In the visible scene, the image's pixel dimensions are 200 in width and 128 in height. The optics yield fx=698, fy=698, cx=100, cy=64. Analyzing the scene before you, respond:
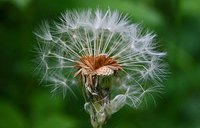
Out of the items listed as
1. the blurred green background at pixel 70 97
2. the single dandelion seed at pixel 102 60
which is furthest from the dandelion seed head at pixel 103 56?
the blurred green background at pixel 70 97

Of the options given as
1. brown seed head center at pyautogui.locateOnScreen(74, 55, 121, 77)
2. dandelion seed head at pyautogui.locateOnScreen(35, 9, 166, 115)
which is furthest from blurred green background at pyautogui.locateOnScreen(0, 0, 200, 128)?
brown seed head center at pyautogui.locateOnScreen(74, 55, 121, 77)

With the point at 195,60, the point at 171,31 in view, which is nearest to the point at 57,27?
the point at 171,31

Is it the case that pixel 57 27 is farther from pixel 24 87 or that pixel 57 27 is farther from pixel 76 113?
pixel 76 113

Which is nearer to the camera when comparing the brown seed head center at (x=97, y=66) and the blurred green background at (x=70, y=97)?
the brown seed head center at (x=97, y=66)

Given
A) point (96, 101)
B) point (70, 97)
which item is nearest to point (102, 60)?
point (96, 101)

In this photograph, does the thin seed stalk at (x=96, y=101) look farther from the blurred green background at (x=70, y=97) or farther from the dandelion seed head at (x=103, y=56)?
the blurred green background at (x=70, y=97)

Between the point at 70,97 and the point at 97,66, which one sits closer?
the point at 97,66

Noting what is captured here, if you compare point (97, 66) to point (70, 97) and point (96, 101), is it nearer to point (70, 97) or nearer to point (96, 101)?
point (96, 101)
